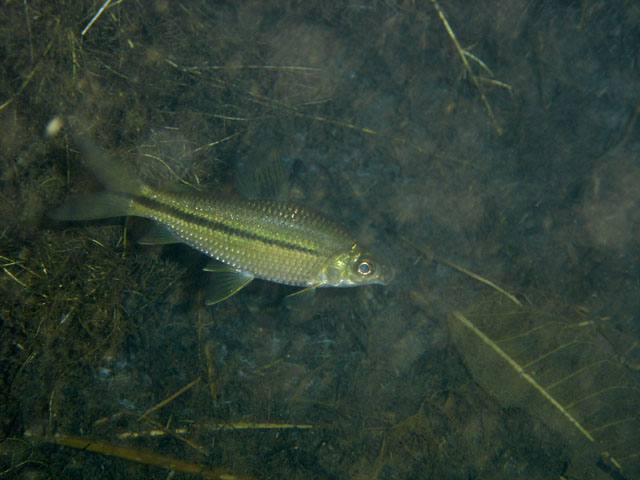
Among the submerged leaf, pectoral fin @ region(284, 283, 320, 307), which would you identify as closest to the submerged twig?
the submerged leaf

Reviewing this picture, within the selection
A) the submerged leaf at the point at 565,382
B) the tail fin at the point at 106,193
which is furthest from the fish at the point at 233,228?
the submerged leaf at the point at 565,382

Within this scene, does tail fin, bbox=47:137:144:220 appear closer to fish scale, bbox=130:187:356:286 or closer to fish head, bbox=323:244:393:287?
fish scale, bbox=130:187:356:286

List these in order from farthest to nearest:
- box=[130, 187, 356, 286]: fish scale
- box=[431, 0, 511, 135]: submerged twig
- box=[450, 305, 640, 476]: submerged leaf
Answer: box=[431, 0, 511, 135]: submerged twig, box=[450, 305, 640, 476]: submerged leaf, box=[130, 187, 356, 286]: fish scale

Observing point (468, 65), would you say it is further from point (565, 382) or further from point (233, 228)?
point (565, 382)

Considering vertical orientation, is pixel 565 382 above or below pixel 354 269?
below

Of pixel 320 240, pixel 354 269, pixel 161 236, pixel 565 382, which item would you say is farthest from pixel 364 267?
pixel 565 382

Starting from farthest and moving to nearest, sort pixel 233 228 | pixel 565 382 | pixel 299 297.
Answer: pixel 565 382 → pixel 299 297 → pixel 233 228

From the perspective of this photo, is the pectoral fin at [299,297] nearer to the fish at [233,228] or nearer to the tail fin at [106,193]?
the fish at [233,228]
